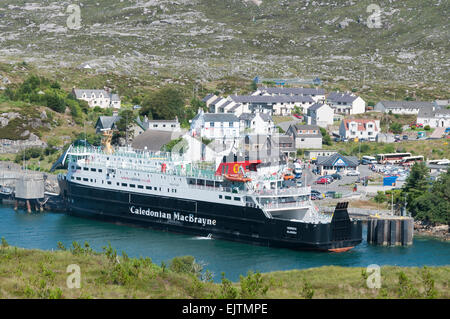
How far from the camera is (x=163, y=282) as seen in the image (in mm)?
41438

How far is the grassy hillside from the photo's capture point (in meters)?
38.0

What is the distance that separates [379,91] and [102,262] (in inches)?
4751

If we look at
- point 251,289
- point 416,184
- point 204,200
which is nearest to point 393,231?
point 416,184

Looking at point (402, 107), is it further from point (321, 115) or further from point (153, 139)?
point (153, 139)

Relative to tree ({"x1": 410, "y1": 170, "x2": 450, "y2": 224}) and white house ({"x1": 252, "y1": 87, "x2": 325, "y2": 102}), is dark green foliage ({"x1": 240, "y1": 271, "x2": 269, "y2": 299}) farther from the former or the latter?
white house ({"x1": 252, "y1": 87, "x2": 325, "y2": 102})

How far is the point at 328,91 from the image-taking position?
15538 cm

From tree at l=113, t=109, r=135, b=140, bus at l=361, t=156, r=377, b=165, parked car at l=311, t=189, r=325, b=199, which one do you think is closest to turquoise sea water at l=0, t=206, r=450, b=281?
parked car at l=311, t=189, r=325, b=199

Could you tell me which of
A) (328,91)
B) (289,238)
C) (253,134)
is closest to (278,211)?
(289,238)

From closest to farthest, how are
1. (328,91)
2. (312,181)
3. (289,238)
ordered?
(289,238) → (312,181) → (328,91)

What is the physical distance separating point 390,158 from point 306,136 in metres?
12.6

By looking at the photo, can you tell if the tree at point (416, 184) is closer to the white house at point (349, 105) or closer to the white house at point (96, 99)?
the white house at point (349, 105)

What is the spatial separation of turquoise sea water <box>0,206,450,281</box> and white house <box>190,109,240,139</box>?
3579 centimetres
